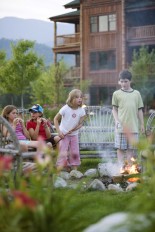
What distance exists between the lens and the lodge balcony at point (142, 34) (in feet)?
114

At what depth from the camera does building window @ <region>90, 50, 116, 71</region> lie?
36719 mm

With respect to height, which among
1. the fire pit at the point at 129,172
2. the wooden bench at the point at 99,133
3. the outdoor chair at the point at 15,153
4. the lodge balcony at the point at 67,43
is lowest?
the fire pit at the point at 129,172

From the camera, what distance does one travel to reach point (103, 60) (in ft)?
122

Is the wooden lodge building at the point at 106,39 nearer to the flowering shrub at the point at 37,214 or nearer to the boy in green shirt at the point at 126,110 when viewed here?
the boy in green shirt at the point at 126,110

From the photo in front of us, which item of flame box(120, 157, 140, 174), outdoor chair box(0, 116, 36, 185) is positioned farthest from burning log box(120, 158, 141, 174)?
outdoor chair box(0, 116, 36, 185)

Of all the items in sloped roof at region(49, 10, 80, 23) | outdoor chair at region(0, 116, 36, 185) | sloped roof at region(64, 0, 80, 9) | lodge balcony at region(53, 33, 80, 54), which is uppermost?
sloped roof at region(64, 0, 80, 9)

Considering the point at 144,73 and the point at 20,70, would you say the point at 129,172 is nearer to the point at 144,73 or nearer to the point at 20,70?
the point at 144,73

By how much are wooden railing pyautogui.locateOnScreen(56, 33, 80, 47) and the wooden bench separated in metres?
27.9

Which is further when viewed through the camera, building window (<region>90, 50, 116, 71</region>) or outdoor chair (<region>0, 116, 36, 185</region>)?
building window (<region>90, 50, 116, 71</region>)

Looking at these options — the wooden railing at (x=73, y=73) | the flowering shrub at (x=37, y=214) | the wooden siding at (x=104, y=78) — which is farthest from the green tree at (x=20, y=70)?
the flowering shrub at (x=37, y=214)

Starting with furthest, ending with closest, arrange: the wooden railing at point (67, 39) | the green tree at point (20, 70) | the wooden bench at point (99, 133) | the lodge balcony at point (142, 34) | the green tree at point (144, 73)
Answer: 1. the wooden railing at point (67, 39)
2. the lodge balcony at point (142, 34)
3. the green tree at point (20, 70)
4. the green tree at point (144, 73)
5. the wooden bench at point (99, 133)

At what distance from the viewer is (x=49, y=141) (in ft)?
30.5

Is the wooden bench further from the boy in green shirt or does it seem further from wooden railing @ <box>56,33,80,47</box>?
wooden railing @ <box>56,33,80,47</box>

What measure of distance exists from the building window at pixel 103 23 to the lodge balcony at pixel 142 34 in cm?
175
